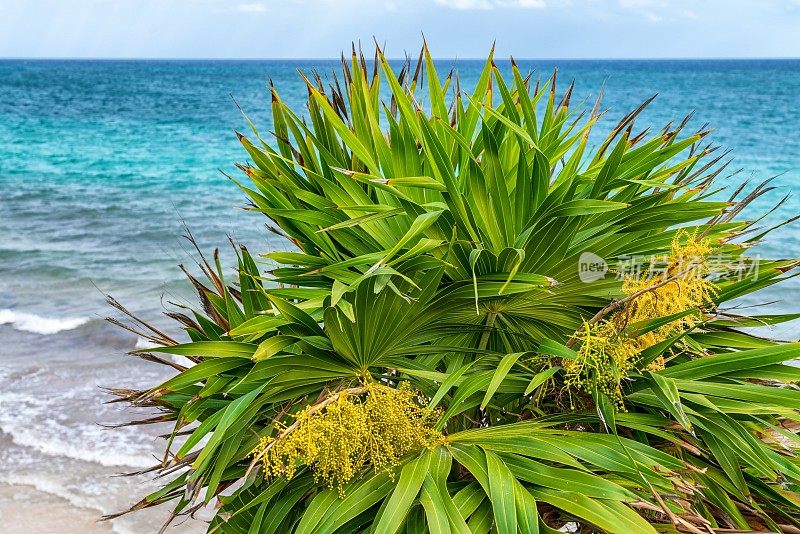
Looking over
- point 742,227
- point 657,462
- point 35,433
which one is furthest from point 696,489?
point 35,433

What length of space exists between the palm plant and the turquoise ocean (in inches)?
19.5

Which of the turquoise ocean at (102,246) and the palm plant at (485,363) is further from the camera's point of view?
the turquoise ocean at (102,246)

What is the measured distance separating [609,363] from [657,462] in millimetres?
243

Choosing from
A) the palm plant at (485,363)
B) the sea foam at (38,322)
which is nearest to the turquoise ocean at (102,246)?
the sea foam at (38,322)

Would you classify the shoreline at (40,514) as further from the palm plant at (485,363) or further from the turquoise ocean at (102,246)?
the palm plant at (485,363)

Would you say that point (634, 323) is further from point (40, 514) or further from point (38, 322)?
point (38, 322)

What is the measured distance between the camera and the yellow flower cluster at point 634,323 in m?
1.82

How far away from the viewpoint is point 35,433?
20.0ft

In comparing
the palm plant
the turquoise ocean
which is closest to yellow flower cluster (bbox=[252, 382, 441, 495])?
the palm plant

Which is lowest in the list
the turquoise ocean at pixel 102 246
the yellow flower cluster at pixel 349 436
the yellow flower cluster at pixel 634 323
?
the turquoise ocean at pixel 102 246

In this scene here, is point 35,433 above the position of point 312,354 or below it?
below

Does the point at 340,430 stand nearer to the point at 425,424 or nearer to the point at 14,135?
the point at 425,424

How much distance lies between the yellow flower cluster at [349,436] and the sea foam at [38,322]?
787cm

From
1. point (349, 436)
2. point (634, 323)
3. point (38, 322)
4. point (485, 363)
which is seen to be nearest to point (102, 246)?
point (38, 322)
